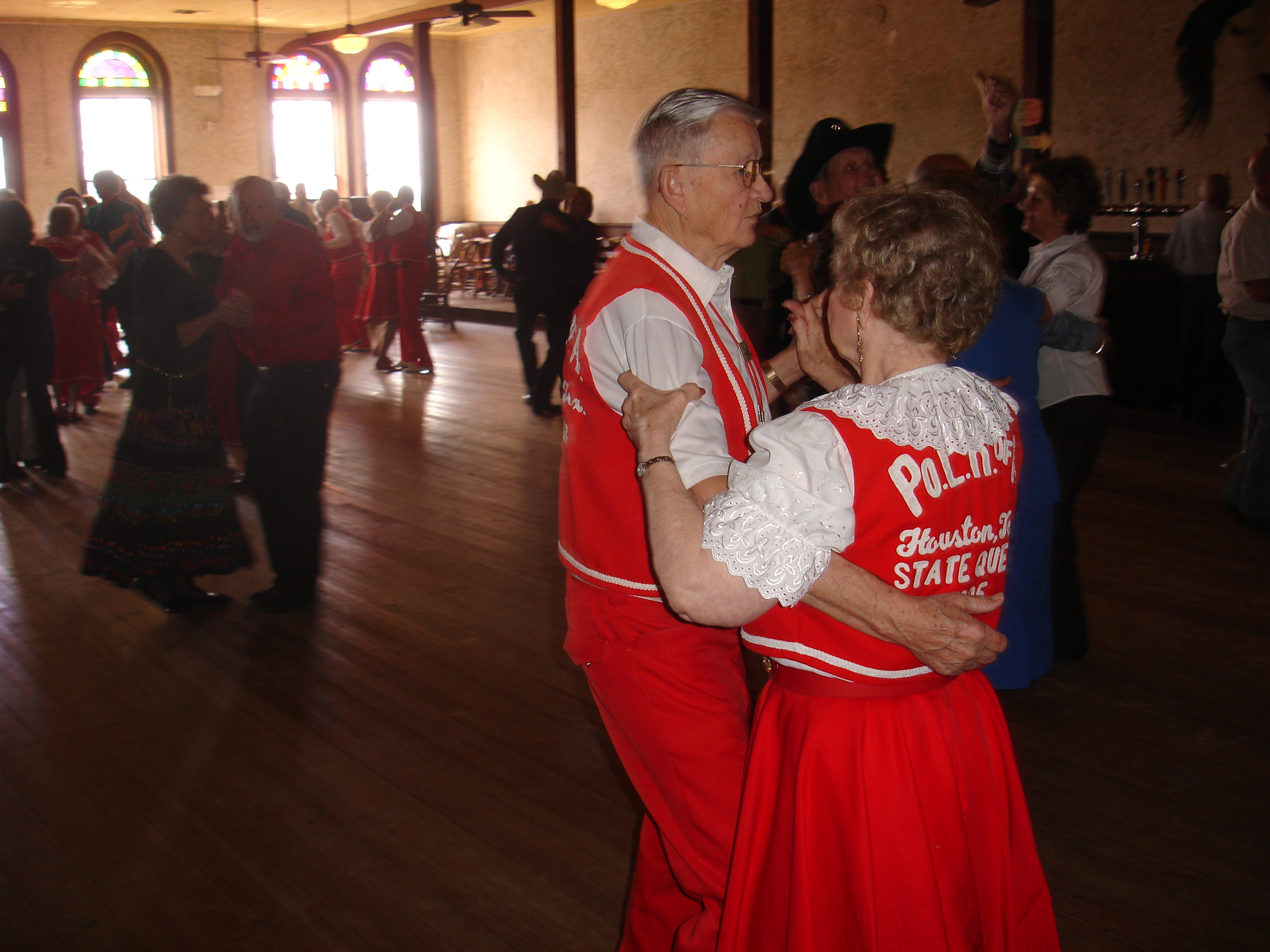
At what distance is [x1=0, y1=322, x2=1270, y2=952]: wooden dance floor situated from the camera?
2.13 metres

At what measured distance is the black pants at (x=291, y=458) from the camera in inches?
148

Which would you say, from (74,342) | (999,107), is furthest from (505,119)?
(999,107)

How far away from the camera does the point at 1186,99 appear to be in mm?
9562

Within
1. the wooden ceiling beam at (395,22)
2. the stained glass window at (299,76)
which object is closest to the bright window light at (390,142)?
the stained glass window at (299,76)

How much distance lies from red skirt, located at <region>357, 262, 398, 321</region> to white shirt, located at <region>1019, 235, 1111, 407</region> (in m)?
7.34

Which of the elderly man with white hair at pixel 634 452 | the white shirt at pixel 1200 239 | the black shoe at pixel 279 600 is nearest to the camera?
the elderly man with white hair at pixel 634 452

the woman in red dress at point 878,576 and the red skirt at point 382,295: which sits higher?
the red skirt at point 382,295

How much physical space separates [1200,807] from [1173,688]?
0.68 metres

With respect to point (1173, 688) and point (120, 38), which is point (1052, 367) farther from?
point (120, 38)

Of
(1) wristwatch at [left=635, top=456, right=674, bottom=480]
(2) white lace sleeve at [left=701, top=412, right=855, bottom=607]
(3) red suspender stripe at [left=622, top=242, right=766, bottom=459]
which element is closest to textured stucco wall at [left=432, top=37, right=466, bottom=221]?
(3) red suspender stripe at [left=622, top=242, right=766, bottom=459]

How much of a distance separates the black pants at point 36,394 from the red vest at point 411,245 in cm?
398

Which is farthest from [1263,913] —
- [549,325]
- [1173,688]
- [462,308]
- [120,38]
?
[120,38]

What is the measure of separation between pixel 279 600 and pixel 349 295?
681 centimetres

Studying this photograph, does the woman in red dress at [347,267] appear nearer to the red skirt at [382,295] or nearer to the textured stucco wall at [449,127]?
the red skirt at [382,295]
